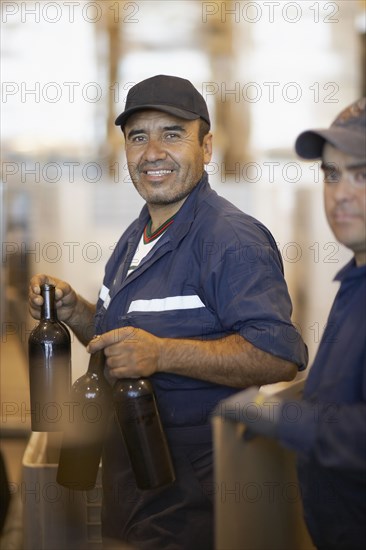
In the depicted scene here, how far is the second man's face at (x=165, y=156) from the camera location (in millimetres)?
2225

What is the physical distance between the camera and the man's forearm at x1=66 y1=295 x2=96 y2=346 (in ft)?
8.30

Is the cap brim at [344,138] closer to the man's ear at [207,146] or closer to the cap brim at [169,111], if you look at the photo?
the cap brim at [169,111]

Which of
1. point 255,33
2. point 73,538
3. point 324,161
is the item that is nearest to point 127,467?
point 73,538

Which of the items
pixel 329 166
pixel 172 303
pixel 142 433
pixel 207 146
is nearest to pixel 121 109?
pixel 207 146

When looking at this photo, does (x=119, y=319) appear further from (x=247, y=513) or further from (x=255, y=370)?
(x=247, y=513)

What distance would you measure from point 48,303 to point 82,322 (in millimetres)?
382

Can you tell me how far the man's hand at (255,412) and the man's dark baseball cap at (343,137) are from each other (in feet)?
1.67

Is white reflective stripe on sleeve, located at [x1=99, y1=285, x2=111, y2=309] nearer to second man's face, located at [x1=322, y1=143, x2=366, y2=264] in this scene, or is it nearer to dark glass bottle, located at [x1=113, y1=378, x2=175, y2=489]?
dark glass bottle, located at [x1=113, y1=378, x2=175, y2=489]

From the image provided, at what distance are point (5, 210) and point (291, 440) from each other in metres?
2.93

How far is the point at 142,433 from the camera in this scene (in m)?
1.89

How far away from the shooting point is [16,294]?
4168mm

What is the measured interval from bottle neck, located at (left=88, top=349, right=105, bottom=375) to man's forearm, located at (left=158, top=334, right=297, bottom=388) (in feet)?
0.58

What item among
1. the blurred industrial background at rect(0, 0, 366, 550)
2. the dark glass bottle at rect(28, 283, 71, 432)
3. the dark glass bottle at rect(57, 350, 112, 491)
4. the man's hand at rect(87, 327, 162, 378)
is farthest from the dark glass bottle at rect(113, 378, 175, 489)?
the blurred industrial background at rect(0, 0, 366, 550)

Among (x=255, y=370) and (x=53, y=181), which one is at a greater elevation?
(x=53, y=181)
